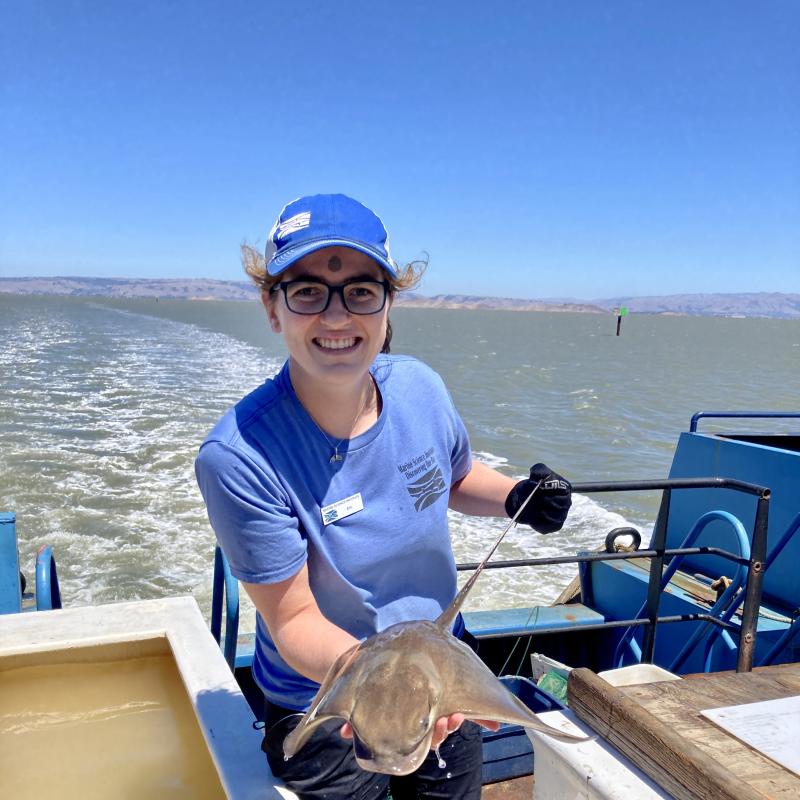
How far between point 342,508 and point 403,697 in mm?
529

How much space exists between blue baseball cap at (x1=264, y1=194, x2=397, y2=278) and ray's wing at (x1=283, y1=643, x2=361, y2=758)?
2.97ft

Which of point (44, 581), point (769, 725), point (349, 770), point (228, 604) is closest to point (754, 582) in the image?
point (769, 725)

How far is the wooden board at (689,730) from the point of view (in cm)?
145

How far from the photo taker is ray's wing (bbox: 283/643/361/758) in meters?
1.39

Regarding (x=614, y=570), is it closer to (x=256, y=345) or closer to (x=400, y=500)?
(x=400, y=500)

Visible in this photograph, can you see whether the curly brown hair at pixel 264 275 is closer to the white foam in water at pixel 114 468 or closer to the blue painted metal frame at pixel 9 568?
the blue painted metal frame at pixel 9 568

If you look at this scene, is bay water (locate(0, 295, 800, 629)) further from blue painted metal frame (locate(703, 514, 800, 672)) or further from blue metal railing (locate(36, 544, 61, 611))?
blue painted metal frame (locate(703, 514, 800, 672))

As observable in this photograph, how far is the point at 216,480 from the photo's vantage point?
1.63 metres

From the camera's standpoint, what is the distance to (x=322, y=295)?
176 centimetres

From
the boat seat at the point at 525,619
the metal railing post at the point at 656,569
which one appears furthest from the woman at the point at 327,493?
the boat seat at the point at 525,619

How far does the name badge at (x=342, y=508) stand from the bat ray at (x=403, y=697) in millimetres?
325

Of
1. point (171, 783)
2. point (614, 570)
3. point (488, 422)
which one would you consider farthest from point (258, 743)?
point (488, 422)

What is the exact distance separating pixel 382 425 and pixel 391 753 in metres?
0.83

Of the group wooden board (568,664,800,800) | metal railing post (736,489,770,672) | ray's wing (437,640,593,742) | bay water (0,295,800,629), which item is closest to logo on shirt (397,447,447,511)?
bay water (0,295,800,629)
